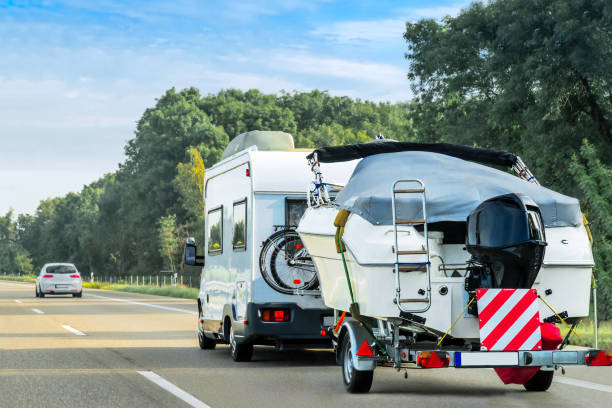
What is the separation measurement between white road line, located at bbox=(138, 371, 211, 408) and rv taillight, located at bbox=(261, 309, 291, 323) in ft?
5.09

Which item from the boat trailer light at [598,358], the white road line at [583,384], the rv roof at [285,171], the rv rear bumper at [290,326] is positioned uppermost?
the rv roof at [285,171]

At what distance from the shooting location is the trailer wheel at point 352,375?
32.0ft

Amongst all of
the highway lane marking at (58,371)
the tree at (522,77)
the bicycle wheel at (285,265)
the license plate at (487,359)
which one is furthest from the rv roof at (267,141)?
the tree at (522,77)

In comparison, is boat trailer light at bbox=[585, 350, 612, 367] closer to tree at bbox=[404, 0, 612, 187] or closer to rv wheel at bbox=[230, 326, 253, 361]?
rv wheel at bbox=[230, 326, 253, 361]

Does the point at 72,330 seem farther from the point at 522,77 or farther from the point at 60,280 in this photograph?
the point at 60,280

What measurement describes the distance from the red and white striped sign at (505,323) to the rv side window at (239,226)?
15.5 feet

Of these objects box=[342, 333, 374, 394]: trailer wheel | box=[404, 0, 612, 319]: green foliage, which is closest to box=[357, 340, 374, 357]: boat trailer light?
box=[342, 333, 374, 394]: trailer wheel

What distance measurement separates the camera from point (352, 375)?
9812 mm

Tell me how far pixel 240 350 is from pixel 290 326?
47.2 inches

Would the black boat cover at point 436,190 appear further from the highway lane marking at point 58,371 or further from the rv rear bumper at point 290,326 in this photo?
the highway lane marking at point 58,371

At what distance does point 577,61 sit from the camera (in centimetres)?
2686

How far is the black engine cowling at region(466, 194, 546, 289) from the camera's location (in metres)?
8.78

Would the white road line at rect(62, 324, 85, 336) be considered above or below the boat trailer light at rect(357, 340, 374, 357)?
below

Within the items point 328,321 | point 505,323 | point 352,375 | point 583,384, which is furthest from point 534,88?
point 505,323
